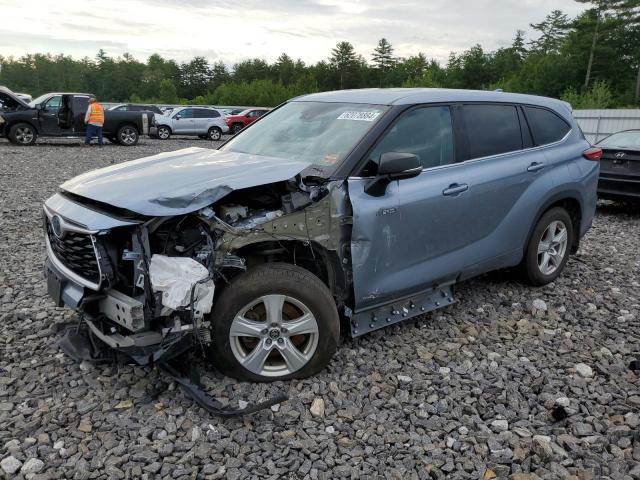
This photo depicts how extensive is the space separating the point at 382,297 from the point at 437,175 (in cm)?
100

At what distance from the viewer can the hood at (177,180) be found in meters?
2.96

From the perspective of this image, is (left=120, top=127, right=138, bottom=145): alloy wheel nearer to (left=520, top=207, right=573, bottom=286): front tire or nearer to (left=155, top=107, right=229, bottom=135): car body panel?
(left=155, top=107, right=229, bottom=135): car body panel

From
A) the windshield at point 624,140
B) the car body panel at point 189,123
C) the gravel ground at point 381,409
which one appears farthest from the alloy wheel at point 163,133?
the gravel ground at point 381,409

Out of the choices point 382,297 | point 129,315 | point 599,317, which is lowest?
point 599,317

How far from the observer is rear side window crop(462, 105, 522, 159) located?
4.35 metres

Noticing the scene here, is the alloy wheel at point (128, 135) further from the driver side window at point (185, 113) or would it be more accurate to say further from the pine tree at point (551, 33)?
the pine tree at point (551, 33)

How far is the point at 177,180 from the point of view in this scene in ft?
10.6

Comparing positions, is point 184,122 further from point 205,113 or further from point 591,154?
point 591,154

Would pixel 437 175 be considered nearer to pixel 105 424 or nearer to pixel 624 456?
pixel 624 456

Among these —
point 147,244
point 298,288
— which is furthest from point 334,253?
point 147,244

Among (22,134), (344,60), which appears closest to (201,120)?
(22,134)

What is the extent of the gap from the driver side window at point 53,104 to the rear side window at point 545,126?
16.8 meters

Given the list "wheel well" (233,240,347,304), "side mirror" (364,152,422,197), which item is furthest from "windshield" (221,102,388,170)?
"wheel well" (233,240,347,304)

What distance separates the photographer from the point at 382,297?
3781mm
